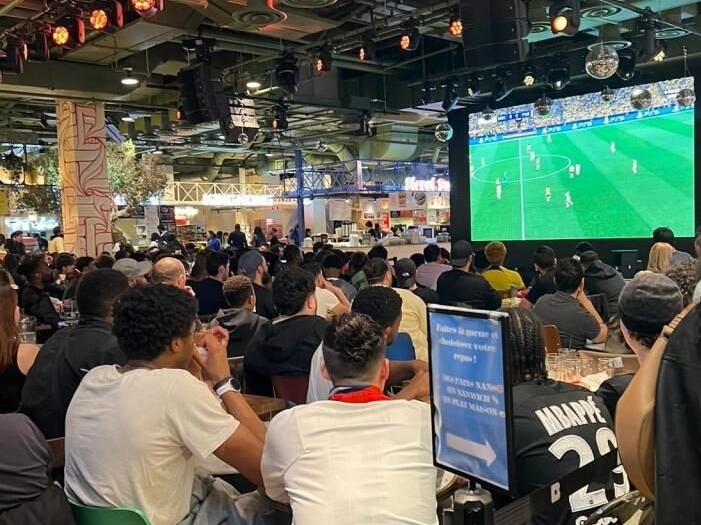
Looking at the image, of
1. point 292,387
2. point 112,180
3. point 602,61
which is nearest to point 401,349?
point 292,387

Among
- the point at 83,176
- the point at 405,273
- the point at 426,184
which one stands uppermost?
the point at 426,184

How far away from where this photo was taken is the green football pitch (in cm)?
1075

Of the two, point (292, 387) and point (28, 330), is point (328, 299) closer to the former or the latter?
point (292, 387)

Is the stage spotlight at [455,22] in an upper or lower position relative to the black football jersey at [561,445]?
upper

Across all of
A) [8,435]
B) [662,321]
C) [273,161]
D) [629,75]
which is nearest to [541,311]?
[662,321]

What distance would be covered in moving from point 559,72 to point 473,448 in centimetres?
947

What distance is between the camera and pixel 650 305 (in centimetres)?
228

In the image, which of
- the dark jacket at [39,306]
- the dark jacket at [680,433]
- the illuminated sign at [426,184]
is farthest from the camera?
the illuminated sign at [426,184]

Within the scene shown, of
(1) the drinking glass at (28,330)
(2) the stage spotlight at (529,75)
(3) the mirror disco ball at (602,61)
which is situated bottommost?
(1) the drinking glass at (28,330)

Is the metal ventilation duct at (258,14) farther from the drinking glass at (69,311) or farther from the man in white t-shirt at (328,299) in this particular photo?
the drinking glass at (69,311)

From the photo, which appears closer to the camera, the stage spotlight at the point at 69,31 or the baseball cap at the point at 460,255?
the baseball cap at the point at 460,255

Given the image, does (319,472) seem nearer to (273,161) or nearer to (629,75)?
(629,75)

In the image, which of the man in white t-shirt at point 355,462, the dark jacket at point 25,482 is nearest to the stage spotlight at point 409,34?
A: the man in white t-shirt at point 355,462

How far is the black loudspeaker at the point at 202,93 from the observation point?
915 centimetres
